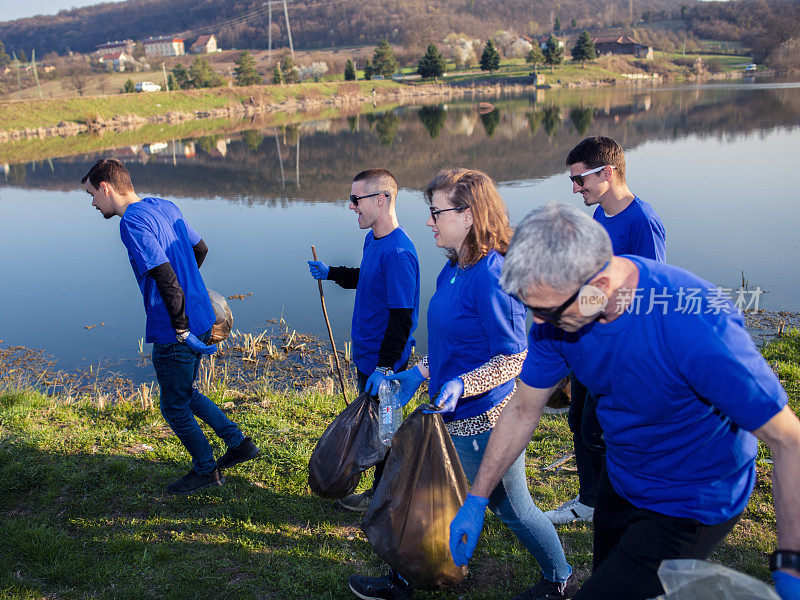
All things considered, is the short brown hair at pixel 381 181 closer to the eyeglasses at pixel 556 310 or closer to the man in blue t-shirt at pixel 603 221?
the man in blue t-shirt at pixel 603 221

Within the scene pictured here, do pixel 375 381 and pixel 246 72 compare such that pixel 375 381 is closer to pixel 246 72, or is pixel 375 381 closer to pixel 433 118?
pixel 433 118

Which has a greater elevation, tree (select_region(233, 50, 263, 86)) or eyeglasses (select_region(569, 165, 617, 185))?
tree (select_region(233, 50, 263, 86))

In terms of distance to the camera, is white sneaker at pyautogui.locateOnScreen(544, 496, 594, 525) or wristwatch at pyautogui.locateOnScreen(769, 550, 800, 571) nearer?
wristwatch at pyautogui.locateOnScreen(769, 550, 800, 571)

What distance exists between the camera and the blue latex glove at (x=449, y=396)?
7.29ft

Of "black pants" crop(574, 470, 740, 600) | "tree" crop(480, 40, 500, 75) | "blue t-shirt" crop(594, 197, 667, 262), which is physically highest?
"tree" crop(480, 40, 500, 75)

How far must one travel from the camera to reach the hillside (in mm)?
128250

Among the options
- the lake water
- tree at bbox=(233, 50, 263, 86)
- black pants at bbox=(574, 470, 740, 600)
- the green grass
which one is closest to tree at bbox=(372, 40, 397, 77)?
the green grass

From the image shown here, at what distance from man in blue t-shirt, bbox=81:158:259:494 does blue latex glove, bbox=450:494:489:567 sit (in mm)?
1970

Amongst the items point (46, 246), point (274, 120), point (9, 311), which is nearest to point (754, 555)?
point (9, 311)

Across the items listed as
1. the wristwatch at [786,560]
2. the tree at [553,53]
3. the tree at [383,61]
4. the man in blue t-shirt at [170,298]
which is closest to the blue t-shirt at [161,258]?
the man in blue t-shirt at [170,298]

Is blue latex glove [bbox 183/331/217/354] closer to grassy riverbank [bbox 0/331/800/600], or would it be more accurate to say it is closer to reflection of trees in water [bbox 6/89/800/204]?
grassy riverbank [bbox 0/331/800/600]

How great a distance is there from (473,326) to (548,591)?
121 cm

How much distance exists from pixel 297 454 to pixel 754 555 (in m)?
2.62

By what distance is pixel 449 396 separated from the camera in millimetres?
2227
